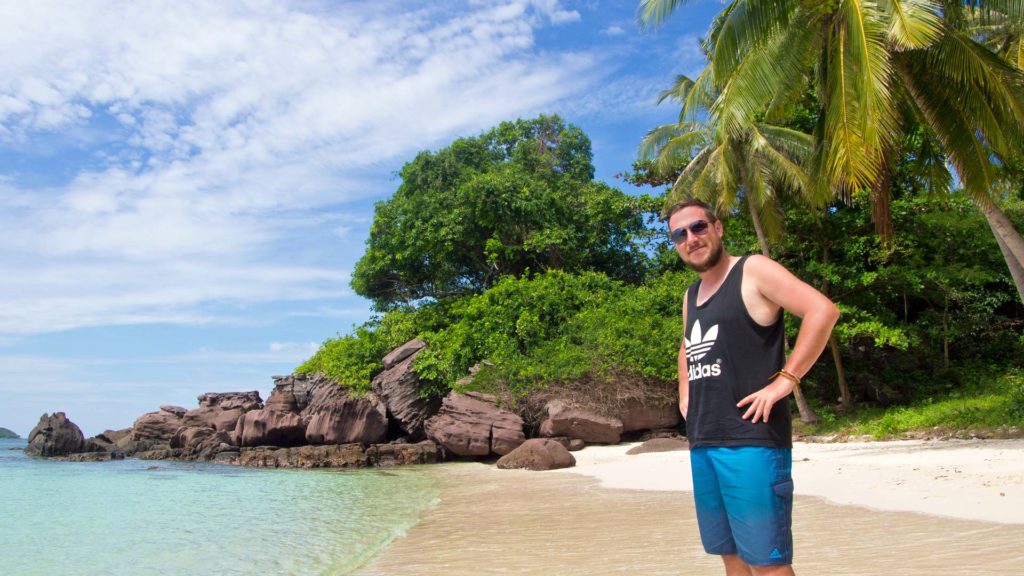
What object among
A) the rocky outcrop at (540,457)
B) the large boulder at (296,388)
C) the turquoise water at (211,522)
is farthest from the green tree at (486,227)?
the turquoise water at (211,522)

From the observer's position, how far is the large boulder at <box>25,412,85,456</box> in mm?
30516

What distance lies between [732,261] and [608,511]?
19.0ft

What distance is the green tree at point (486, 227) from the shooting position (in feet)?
78.0

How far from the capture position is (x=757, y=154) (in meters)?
15.6

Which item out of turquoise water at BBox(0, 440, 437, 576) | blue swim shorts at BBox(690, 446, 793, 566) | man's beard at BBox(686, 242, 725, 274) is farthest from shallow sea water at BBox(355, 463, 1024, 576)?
man's beard at BBox(686, 242, 725, 274)

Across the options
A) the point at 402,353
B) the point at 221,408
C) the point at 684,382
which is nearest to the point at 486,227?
the point at 402,353

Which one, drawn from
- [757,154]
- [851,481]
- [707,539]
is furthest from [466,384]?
[707,539]

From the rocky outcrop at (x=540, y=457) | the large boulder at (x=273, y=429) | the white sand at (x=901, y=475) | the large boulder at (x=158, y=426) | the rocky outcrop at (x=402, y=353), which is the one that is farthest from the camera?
the large boulder at (x=158, y=426)

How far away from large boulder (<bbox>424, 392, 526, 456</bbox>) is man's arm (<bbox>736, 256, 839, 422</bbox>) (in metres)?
15.1

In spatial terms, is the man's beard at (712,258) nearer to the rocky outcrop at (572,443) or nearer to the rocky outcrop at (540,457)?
the rocky outcrop at (540,457)

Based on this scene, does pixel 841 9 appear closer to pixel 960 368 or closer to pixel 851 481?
pixel 851 481

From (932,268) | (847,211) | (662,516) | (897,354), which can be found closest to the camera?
(662,516)

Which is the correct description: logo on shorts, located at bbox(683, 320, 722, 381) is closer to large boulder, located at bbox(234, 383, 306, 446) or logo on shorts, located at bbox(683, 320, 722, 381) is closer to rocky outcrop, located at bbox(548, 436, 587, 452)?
rocky outcrop, located at bbox(548, 436, 587, 452)

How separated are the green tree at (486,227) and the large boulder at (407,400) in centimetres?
487
